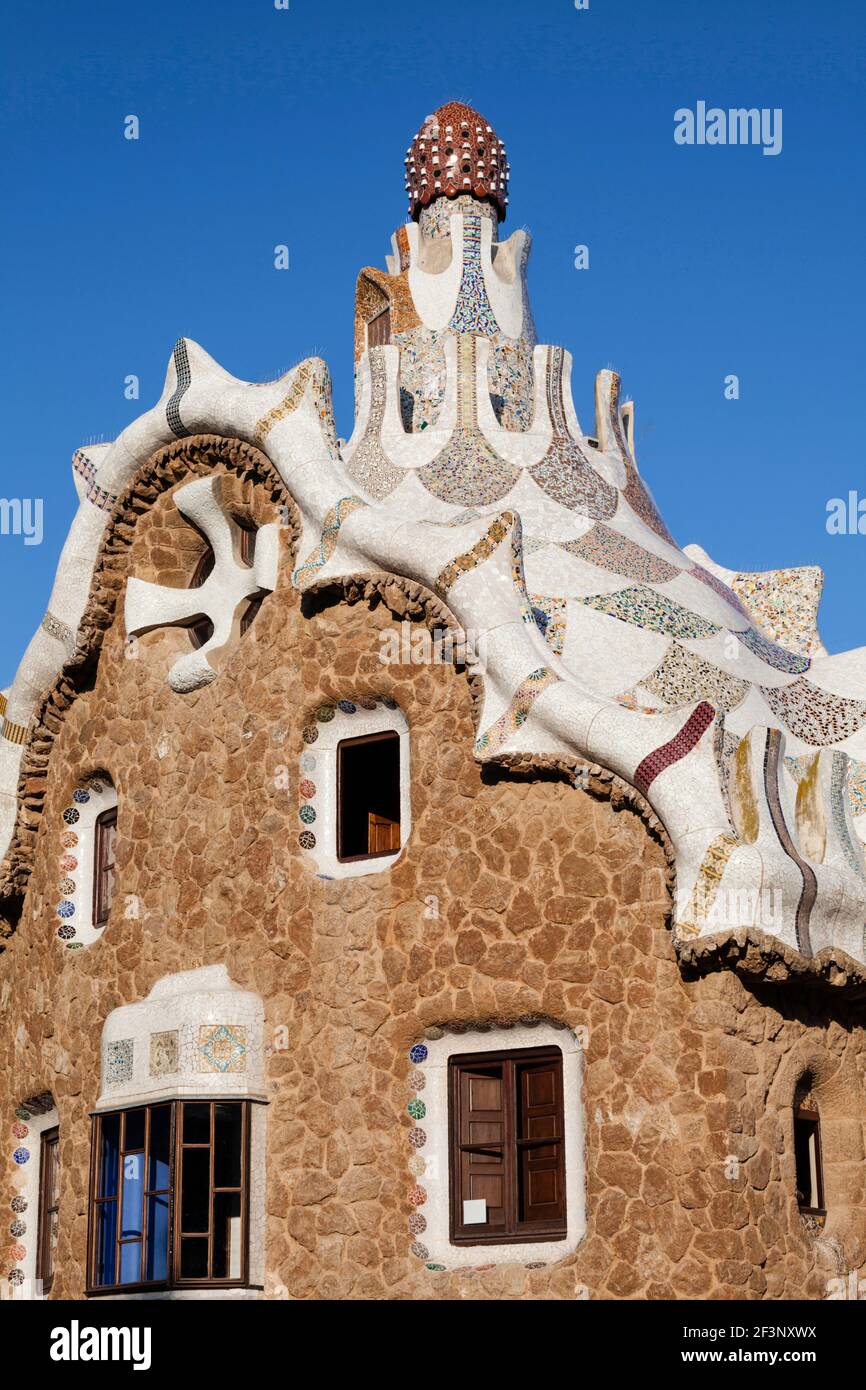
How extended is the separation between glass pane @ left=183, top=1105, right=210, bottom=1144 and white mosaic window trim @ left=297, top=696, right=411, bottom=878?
60.2 inches

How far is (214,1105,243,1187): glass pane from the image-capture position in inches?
480

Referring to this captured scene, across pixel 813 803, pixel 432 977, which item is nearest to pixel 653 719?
pixel 813 803

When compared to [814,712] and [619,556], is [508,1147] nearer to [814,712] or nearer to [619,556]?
A: [814,712]

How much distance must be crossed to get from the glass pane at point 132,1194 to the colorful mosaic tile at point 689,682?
4097mm

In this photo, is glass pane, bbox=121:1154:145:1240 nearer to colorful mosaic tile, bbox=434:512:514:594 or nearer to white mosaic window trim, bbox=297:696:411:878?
white mosaic window trim, bbox=297:696:411:878

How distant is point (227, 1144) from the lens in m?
12.3

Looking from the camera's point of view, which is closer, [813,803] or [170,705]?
[813,803]

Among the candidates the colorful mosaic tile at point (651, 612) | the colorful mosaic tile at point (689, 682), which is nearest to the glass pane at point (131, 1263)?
the colorful mosaic tile at point (689, 682)

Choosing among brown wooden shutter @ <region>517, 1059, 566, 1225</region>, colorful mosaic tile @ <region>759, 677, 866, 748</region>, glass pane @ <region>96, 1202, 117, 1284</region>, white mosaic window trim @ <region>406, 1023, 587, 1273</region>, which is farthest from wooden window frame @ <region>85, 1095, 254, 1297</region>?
colorful mosaic tile @ <region>759, 677, 866, 748</region>

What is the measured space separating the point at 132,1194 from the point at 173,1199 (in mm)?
562

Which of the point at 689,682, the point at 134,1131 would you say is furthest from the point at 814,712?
the point at 134,1131
